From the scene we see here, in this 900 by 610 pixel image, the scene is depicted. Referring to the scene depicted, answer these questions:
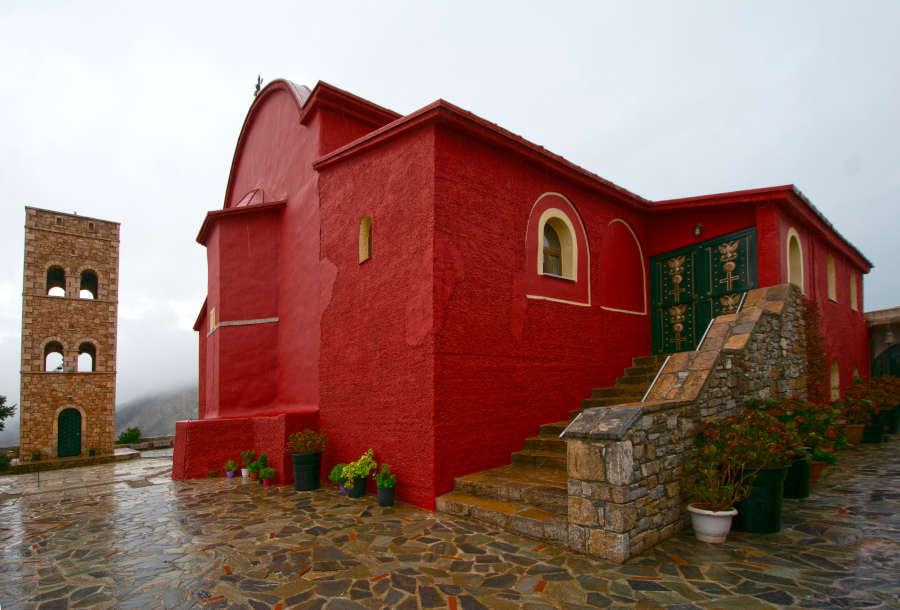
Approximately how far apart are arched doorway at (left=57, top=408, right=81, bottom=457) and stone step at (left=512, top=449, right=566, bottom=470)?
21.0 meters

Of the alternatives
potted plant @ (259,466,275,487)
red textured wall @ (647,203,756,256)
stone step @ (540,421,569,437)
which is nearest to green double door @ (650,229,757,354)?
red textured wall @ (647,203,756,256)

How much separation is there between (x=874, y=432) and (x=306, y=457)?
11.7 metres

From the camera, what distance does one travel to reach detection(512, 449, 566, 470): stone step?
6.39 m

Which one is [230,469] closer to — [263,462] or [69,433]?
[263,462]

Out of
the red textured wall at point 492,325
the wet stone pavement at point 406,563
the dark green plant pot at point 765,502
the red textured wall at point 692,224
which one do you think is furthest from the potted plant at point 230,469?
the red textured wall at point 692,224

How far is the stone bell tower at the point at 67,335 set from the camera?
19.7 metres

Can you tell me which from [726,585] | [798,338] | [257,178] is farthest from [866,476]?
[257,178]

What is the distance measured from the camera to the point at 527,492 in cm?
550

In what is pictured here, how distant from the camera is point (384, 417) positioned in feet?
22.9

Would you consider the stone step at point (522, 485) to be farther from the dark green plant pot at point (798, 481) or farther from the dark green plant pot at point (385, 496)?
the dark green plant pot at point (798, 481)

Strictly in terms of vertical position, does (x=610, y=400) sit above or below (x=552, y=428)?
above

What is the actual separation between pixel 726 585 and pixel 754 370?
12.5ft

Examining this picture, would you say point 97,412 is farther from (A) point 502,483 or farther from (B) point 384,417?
(A) point 502,483

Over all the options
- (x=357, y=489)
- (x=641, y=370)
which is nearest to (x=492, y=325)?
(x=357, y=489)
